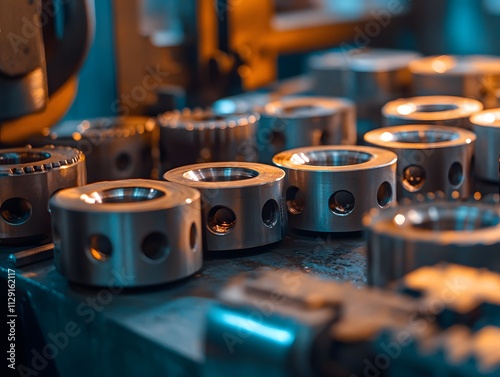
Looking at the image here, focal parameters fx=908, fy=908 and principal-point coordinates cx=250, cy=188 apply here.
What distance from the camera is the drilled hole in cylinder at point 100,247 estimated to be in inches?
33.5

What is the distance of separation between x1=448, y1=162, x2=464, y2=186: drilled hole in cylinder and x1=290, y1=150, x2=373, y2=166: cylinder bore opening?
4.6 inches

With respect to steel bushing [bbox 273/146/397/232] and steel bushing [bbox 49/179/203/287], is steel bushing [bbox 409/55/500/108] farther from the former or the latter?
steel bushing [bbox 49/179/203/287]

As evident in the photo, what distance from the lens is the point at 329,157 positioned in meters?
1.08

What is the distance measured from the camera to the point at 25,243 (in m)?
1.03

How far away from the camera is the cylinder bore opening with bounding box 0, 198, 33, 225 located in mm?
1006

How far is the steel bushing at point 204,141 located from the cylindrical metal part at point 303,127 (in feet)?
0.19

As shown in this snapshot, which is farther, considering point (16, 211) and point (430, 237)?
point (16, 211)

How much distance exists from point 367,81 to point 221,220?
0.74m

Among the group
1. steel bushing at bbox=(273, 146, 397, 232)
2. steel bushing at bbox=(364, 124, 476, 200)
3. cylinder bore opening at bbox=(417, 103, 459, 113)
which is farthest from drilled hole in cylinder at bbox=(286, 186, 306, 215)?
cylinder bore opening at bbox=(417, 103, 459, 113)

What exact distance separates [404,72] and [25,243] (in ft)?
2.88

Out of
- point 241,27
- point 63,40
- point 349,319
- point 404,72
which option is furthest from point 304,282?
point 241,27

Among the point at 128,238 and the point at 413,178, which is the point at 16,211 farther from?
the point at 413,178

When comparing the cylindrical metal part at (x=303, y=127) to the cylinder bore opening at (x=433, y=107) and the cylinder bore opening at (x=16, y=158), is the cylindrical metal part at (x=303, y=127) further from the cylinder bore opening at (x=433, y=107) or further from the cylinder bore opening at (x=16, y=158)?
the cylinder bore opening at (x=16, y=158)

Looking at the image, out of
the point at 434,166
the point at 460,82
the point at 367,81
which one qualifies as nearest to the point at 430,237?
the point at 434,166
